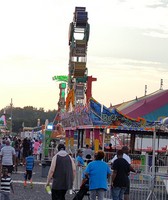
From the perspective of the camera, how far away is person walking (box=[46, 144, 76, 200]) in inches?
515

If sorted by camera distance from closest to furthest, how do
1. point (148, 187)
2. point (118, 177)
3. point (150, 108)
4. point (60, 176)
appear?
point (60, 176) → point (118, 177) → point (148, 187) → point (150, 108)

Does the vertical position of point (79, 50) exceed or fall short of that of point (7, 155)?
it exceeds it

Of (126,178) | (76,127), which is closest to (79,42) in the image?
(76,127)

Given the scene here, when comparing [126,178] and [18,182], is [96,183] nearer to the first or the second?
[126,178]

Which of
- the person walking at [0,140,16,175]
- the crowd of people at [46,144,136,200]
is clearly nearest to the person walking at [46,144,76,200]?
the crowd of people at [46,144,136,200]

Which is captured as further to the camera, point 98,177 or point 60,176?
point 98,177

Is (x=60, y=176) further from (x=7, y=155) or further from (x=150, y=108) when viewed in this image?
(x=150, y=108)

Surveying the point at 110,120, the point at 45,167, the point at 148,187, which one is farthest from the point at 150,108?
the point at 148,187

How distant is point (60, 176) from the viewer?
1311 cm

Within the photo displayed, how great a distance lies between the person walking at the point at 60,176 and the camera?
1307 centimetres

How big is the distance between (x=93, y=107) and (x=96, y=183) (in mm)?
15721

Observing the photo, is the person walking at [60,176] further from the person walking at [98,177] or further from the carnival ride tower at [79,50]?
the carnival ride tower at [79,50]

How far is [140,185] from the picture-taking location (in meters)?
17.8

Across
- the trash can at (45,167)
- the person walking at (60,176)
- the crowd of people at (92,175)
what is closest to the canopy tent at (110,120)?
the trash can at (45,167)
